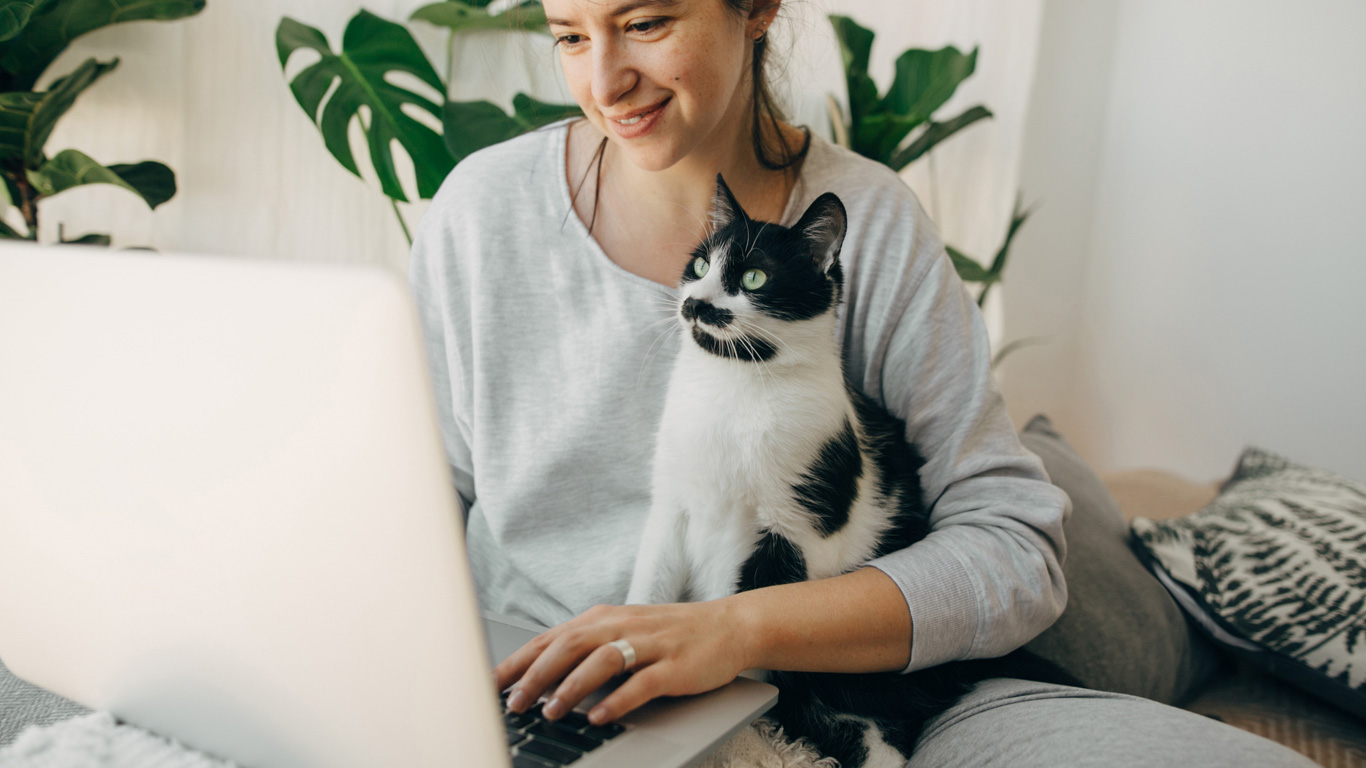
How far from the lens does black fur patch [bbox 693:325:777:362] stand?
2.52 feet

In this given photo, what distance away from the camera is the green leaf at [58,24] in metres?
1.07

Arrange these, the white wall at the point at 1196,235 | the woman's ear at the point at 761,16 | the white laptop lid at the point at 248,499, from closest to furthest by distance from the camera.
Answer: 1. the white laptop lid at the point at 248,499
2. the woman's ear at the point at 761,16
3. the white wall at the point at 1196,235

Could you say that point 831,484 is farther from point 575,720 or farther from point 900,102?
point 900,102

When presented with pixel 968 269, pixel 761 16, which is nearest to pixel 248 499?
pixel 761 16

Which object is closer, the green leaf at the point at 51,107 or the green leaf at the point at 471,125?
the green leaf at the point at 51,107

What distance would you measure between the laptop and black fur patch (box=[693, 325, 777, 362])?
1.49 feet

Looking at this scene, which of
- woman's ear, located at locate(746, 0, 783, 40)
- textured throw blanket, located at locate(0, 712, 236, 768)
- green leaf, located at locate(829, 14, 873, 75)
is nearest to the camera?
textured throw blanket, located at locate(0, 712, 236, 768)

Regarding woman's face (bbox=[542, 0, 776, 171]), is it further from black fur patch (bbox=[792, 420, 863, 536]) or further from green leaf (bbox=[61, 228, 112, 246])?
green leaf (bbox=[61, 228, 112, 246])

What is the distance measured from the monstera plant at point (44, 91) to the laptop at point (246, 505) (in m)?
0.81

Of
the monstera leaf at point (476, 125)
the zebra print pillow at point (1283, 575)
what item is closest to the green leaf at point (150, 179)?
the monstera leaf at point (476, 125)

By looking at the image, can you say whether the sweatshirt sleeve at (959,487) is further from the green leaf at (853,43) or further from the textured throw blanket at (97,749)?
the green leaf at (853,43)

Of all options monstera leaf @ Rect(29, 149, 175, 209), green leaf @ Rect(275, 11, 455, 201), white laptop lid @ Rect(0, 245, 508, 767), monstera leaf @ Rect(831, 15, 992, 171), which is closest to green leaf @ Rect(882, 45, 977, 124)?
monstera leaf @ Rect(831, 15, 992, 171)

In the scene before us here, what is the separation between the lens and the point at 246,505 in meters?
0.40

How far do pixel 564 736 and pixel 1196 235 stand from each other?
2.30 m
